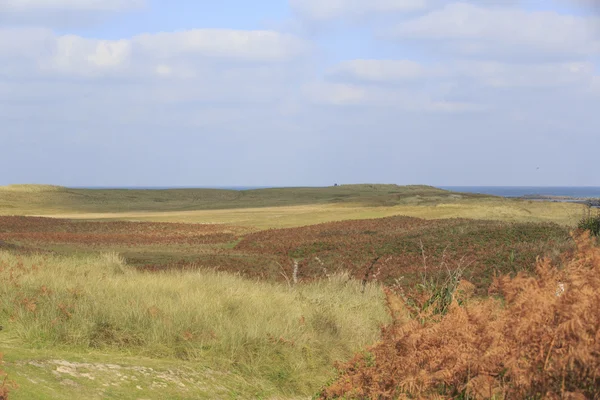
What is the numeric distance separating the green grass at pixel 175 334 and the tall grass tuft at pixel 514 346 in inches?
132

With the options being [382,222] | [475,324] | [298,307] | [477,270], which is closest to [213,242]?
[382,222]

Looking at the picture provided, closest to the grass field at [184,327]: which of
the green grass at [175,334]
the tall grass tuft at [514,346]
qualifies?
the green grass at [175,334]

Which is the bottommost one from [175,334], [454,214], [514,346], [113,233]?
[113,233]

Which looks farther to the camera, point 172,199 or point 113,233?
point 172,199

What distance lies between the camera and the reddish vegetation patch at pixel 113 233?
94.3 ft

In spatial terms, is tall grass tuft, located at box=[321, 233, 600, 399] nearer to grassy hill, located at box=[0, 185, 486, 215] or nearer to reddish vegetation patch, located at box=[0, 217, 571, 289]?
reddish vegetation patch, located at box=[0, 217, 571, 289]

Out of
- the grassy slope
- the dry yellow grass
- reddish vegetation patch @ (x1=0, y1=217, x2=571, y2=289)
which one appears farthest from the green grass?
the dry yellow grass

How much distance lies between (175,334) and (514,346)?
19.1 ft

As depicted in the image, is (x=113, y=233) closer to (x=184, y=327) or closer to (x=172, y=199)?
(x=184, y=327)

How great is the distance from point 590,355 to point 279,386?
18.6 feet

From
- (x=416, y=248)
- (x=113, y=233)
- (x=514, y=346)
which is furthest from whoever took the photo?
(x=113, y=233)

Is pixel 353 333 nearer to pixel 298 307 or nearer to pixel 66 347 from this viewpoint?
pixel 298 307

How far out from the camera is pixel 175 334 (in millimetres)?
9008

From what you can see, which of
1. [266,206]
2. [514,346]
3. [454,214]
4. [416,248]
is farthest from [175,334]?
[266,206]
